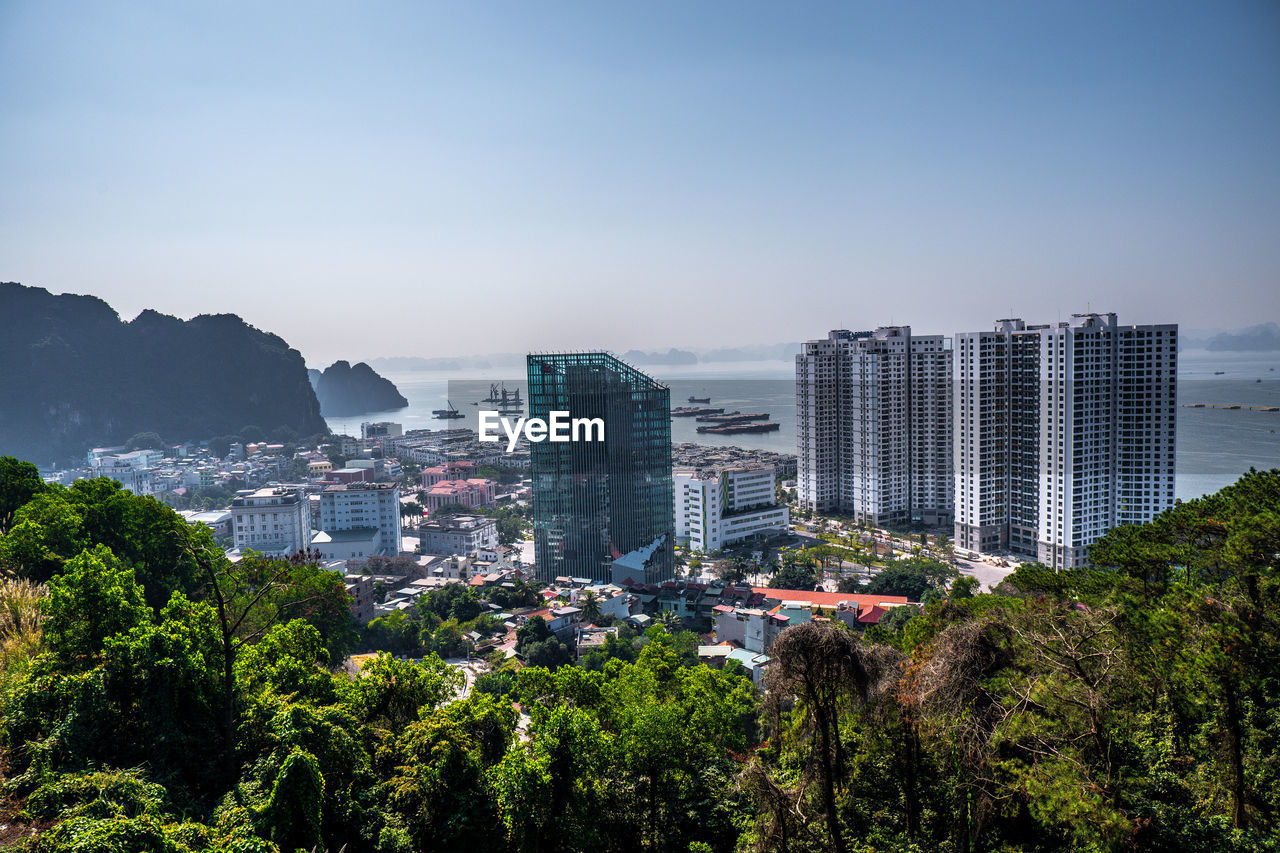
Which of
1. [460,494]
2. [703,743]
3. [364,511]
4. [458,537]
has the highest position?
[703,743]

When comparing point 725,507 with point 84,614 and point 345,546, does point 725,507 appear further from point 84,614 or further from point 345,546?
point 84,614


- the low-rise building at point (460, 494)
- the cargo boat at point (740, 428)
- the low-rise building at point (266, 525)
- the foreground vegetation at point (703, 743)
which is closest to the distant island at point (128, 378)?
the low-rise building at point (266, 525)

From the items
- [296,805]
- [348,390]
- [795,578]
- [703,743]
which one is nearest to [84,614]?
[296,805]

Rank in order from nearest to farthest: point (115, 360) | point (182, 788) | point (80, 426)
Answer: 1. point (182, 788)
2. point (80, 426)
3. point (115, 360)

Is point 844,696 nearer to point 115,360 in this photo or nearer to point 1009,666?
point 1009,666

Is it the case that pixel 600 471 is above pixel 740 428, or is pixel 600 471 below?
above

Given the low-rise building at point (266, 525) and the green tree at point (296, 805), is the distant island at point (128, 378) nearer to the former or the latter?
the low-rise building at point (266, 525)

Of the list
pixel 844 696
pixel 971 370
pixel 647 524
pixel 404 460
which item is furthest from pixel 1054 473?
pixel 404 460

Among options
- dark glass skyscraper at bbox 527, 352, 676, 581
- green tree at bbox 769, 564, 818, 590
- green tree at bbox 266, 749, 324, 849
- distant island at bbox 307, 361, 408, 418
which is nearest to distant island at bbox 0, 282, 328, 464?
distant island at bbox 307, 361, 408, 418
